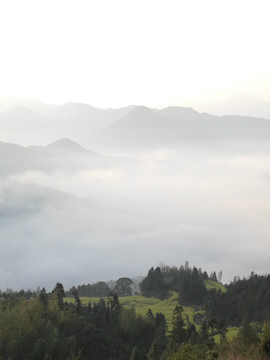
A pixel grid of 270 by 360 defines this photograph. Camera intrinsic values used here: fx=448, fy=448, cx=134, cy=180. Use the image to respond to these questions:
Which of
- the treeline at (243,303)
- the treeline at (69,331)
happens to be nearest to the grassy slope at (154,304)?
the treeline at (243,303)

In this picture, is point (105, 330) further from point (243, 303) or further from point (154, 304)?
point (154, 304)

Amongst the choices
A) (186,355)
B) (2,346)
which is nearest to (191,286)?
(2,346)

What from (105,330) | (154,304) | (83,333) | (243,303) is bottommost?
(105,330)

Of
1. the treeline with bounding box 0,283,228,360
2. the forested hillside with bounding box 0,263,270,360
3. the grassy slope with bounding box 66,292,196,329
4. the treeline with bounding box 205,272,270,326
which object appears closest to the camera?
the forested hillside with bounding box 0,263,270,360

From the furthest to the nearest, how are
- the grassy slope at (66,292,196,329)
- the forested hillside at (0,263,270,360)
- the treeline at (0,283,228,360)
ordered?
1. the grassy slope at (66,292,196,329)
2. the treeline at (0,283,228,360)
3. the forested hillside at (0,263,270,360)

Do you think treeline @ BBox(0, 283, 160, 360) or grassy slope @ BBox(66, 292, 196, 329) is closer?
treeline @ BBox(0, 283, 160, 360)

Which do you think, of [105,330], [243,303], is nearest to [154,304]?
[243,303]

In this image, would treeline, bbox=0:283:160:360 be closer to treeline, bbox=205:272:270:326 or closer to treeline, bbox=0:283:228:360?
treeline, bbox=0:283:228:360

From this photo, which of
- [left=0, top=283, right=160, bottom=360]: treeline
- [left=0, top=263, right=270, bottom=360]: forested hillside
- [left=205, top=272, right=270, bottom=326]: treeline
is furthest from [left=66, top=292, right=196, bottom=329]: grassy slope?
[left=0, top=283, right=160, bottom=360]: treeline

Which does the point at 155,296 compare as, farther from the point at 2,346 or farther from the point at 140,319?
the point at 2,346

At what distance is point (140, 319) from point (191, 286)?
68709 mm

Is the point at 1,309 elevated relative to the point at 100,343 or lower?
elevated

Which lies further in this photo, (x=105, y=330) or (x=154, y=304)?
(x=154, y=304)

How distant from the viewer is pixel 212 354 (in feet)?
104
